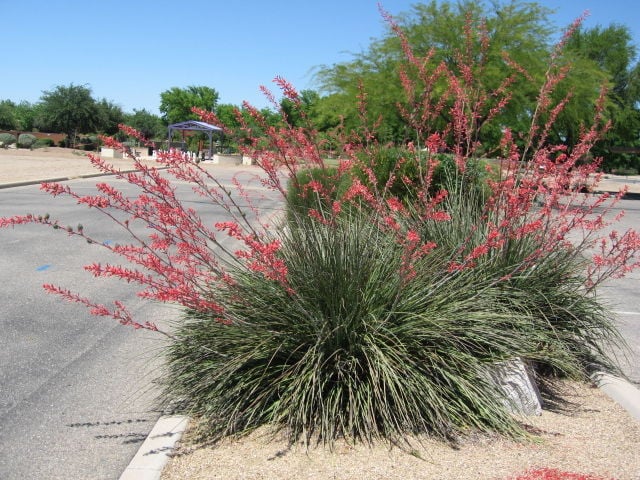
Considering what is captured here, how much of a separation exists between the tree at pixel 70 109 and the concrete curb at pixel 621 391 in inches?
2779

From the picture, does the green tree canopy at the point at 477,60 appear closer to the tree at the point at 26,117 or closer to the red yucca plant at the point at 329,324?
the red yucca plant at the point at 329,324

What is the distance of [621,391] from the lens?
190 inches

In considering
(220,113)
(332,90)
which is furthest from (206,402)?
(220,113)

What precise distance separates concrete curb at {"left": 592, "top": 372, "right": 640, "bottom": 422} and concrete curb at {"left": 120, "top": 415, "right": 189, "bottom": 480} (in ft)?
9.42

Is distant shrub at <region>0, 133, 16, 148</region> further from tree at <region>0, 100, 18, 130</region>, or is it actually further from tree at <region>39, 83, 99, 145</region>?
tree at <region>0, 100, 18, 130</region>

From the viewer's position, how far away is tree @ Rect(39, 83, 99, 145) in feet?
229

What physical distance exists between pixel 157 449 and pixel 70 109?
71.8 m

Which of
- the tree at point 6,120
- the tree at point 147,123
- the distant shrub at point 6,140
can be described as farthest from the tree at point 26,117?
the distant shrub at point 6,140

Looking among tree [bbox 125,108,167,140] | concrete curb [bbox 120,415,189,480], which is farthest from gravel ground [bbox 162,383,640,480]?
tree [bbox 125,108,167,140]

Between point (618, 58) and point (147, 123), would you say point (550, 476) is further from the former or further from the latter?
point (147, 123)

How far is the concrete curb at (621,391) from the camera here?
4567 mm

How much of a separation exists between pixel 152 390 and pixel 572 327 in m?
3.16

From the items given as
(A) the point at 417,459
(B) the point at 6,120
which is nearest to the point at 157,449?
(A) the point at 417,459

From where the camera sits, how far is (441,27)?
27.5 meters
